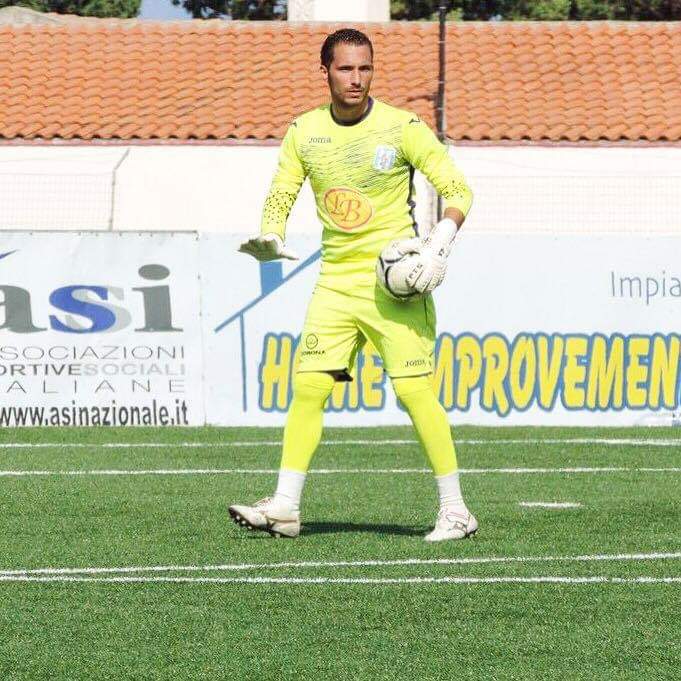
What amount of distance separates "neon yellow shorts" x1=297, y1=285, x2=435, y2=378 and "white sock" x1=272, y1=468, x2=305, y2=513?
45 centimetres

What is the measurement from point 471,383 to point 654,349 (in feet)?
5.26

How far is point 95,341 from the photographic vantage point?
14.9 metres

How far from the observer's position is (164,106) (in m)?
27.5

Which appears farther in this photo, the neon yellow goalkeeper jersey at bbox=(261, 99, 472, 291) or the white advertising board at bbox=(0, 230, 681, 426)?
the white advertising board at bbox=(0, 230, 681, 426)

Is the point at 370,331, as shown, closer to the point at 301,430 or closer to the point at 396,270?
the point at 396,270

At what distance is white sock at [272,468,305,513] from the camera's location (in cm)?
746

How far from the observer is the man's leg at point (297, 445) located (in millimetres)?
7445

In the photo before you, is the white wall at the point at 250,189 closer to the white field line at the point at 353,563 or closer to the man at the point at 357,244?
the man at the point at 357,244

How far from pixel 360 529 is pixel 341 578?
1518 mm

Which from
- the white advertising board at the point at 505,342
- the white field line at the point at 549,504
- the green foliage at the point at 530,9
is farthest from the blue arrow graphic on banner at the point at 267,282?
the green foliage at the point at 530,9

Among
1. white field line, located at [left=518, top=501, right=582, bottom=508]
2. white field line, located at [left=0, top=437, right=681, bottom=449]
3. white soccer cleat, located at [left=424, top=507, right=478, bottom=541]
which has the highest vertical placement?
white soccer cleat, located at [left=424, top=507, right=478, bottom=541]

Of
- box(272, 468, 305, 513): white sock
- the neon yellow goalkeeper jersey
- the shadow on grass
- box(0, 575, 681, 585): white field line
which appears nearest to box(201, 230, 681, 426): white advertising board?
the shadow on grass

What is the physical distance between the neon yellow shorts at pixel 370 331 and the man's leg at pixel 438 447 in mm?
69

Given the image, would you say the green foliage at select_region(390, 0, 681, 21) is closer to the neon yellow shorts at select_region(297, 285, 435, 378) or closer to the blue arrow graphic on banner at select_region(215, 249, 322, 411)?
the blue arrow graphic on banner at select_region(215, 249, 322, 411)
